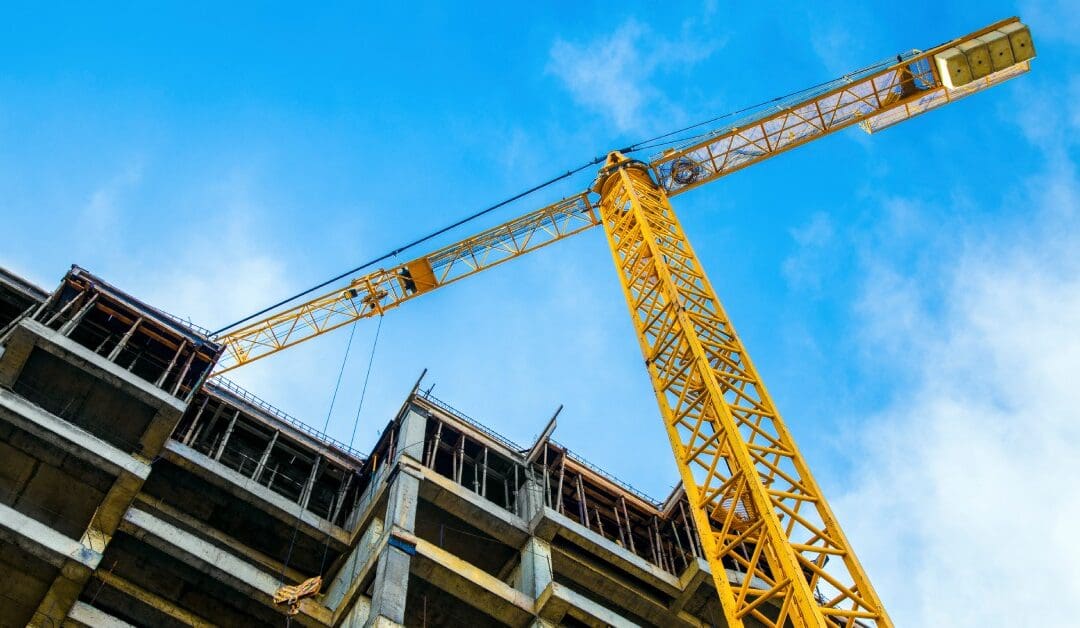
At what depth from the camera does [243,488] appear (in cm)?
2800

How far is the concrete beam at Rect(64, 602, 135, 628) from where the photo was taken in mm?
22953

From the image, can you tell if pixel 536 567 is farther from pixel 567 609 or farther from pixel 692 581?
pixel 692 581

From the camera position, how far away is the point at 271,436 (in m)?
32.5

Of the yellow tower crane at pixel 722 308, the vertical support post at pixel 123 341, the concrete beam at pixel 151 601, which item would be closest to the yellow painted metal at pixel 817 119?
the yellow tower crane at pixel 722 308

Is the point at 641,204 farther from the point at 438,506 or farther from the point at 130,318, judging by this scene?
the point at 130,318

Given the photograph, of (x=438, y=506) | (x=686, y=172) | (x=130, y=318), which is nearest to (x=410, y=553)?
(x=438, y=506)

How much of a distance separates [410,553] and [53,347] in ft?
37.0

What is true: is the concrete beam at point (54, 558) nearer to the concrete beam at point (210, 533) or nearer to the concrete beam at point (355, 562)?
the concrete beam at point (210, 533)

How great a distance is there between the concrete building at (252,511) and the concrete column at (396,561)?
0.06 metres

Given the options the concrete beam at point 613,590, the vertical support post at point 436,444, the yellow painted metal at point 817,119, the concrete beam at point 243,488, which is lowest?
the concrete beam at point 243,488

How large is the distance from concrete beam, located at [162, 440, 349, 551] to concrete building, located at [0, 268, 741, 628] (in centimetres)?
5

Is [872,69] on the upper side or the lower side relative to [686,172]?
upper

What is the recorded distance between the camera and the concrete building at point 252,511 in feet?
83.0

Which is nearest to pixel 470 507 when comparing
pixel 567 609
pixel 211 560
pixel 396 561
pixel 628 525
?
pixel 567 609
